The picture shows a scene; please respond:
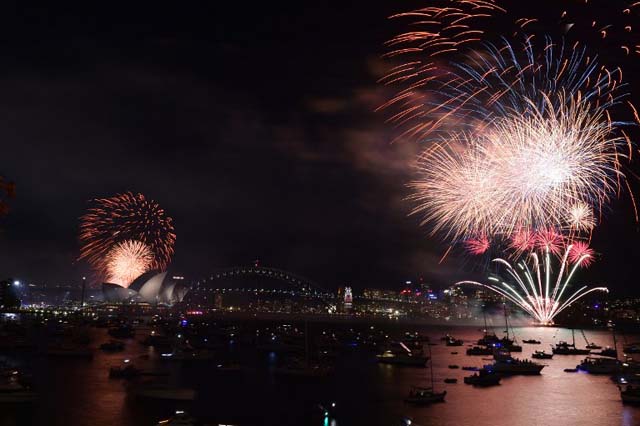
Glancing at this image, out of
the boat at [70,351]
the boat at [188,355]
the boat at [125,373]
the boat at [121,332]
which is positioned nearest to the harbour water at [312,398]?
the boat at [125,373]

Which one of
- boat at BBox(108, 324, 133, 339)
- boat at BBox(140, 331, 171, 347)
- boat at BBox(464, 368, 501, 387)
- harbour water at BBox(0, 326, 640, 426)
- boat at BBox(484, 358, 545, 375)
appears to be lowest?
harbour water at BBox(0, 326, 640, 426)

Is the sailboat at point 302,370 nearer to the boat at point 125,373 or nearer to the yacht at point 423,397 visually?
the boat at point 125,373

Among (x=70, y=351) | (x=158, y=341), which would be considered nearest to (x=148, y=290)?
(x=158, y=341)

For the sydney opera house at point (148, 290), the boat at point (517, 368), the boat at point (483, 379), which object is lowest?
the boat at point (483, 379)

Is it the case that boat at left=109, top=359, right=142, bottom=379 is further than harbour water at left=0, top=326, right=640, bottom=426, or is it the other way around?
boat at left=109, top=359, right=142, bottom=379

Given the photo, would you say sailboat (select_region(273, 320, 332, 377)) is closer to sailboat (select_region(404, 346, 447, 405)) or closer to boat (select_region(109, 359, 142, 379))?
boat (select_region(109, 359, 142, 379))

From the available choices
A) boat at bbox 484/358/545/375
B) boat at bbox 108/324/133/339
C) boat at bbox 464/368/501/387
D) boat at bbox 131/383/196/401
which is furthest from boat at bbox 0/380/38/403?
boat at bbox 108/324/133/339

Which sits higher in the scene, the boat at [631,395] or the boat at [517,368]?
the boat at [517,368]

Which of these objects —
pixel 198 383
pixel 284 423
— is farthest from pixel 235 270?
pixel 284 423
